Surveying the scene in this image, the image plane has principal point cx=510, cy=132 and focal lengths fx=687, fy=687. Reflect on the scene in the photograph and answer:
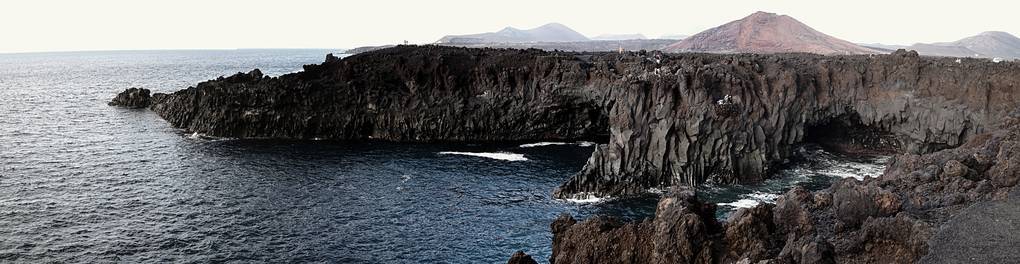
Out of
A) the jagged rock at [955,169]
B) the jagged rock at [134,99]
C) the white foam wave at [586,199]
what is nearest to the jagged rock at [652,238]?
the jagged rock at [955,169]

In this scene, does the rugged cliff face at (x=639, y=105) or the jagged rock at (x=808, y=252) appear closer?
the jagged rock at (x=808, y=252)

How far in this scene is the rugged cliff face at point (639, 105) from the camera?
62.1 m

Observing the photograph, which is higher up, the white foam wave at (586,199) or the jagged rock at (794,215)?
the jagged rock at (794,215)

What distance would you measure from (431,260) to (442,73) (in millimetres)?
54065

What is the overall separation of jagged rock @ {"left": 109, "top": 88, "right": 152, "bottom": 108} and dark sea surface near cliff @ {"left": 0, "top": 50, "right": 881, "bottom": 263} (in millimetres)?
33930

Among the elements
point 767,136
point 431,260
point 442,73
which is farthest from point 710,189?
point 442,73

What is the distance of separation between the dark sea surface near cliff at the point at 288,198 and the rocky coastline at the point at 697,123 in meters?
4.56

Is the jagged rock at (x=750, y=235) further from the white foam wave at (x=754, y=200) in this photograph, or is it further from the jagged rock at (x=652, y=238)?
the white foam wave at (x=754, y=200)

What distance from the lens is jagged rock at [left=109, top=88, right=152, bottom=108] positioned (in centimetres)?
12385

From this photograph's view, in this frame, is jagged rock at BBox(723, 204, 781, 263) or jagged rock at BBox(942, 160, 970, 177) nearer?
jagged rock at BBox(723, 204, 781, 263)

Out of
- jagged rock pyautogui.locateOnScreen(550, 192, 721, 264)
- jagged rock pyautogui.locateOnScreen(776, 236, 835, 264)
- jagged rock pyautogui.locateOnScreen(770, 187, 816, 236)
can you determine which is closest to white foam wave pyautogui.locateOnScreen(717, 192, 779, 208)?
jagged rock pyautogui.locateOnScreen(770, 187, 816, 236)

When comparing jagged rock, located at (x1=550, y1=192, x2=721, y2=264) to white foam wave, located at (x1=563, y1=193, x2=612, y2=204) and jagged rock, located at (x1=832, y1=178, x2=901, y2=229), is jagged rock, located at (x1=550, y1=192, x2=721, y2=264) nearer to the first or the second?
jagged rock, located at (x1=832, y1=178, x2=901, y2=229)

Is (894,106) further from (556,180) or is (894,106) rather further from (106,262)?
(106,262)

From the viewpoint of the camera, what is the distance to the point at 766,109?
65562 mm
